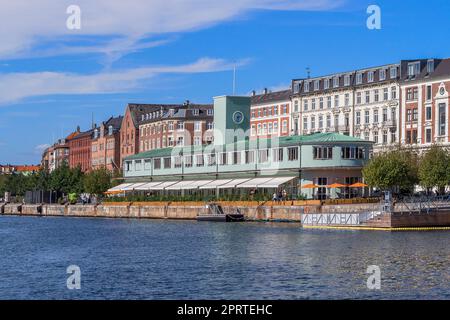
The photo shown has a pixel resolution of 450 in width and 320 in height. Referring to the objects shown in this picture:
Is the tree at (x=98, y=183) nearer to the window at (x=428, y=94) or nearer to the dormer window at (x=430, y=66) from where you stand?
the window at (x=428, y=94)

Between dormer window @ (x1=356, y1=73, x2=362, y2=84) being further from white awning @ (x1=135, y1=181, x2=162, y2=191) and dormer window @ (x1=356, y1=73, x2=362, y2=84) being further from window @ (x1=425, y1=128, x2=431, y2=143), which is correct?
white awning @ (x1=135, y1=181, x2=162, y2=191)

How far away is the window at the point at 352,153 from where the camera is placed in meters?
111

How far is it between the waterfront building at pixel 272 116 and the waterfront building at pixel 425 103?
27092 mm

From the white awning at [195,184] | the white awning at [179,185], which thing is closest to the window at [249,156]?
the white awning at [195,184]

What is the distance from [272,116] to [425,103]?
39264 millimetres

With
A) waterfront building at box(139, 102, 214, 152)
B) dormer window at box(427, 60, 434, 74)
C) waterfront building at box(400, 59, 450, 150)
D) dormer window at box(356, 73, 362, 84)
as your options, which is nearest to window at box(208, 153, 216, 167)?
dormer window at box(356, 73, 362, 84)

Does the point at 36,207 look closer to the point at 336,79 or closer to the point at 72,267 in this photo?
the point at 336,79

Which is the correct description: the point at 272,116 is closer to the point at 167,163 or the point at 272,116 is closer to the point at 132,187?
the point at 167,163

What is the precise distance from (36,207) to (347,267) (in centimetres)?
12164

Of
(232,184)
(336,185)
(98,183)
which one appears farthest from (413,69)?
(98,183)

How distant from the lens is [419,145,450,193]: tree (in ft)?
336

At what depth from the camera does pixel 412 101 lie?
4966 inches

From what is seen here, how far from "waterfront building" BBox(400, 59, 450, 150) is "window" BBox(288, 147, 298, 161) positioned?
58.4 feet
